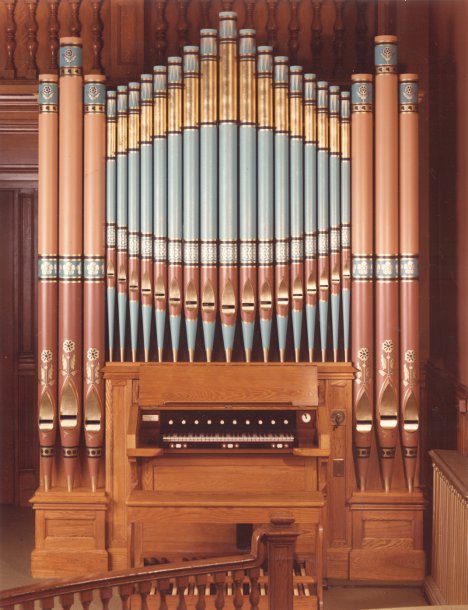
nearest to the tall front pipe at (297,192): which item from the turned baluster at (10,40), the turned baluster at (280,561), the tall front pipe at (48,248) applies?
the tall front pipe at (48,248)

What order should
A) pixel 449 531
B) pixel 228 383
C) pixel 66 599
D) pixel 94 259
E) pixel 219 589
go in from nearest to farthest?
pixel 66 599 → pixel 219 589 → pixel 449 531 → pixel 228 383 → pixel 94 259

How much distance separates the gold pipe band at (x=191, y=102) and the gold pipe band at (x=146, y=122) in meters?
0.21

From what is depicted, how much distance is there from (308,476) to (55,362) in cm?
169

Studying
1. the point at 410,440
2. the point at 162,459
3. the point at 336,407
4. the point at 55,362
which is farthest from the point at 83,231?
the point at 410,440

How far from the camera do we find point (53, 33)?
6.23 m

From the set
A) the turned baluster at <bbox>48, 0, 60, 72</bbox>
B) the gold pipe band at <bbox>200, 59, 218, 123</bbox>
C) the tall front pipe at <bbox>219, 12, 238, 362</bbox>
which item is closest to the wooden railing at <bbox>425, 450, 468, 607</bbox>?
the tall front pipe at <bbox>219, 12, 238, 362</bbox>

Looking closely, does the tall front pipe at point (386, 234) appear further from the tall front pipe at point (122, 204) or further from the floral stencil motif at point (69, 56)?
the floral stencil motif at point (69, 56)

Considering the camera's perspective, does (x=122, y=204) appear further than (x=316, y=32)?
No

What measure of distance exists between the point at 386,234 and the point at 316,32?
1.41 m

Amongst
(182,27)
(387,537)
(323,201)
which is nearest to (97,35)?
(182,27)

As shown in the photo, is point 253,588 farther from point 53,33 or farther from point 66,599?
point 53,33

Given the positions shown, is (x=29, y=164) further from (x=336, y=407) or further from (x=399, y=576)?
(x=399, y=576)

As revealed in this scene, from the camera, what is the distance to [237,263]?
5.96 metres

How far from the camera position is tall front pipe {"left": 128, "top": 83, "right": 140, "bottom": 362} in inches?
233
